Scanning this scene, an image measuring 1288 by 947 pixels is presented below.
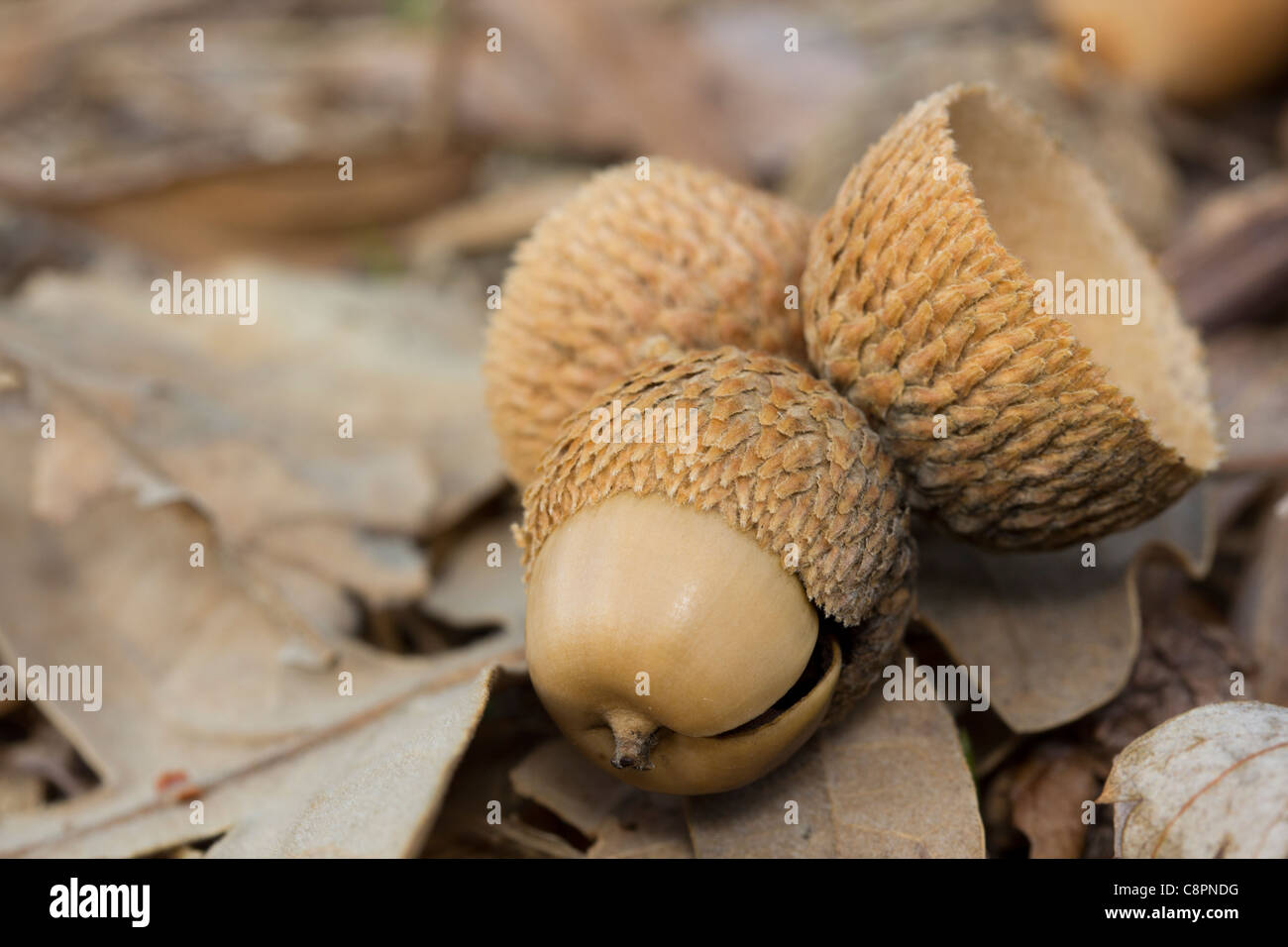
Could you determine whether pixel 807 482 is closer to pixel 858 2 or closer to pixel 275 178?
pixel 275 178

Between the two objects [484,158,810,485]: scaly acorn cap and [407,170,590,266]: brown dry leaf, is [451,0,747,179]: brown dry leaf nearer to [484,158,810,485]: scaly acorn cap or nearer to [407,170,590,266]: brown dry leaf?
[407,170,590,266]: brown dry leaf

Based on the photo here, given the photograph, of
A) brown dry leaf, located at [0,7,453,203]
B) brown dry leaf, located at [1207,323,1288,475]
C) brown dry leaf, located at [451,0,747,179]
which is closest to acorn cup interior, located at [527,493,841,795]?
brown dry leaf, located at [1207,323,1288,475]

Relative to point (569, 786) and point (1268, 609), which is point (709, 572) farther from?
point (1268, 609)

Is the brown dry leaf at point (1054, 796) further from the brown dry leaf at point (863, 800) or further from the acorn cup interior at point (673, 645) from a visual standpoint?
the acorn cup interior at point (673, 645)

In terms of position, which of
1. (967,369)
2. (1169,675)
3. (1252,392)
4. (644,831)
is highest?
(967,369)

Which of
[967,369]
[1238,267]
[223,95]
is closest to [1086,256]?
[967,369]
